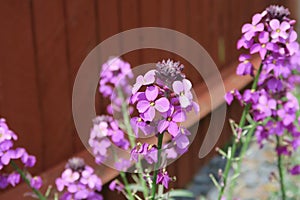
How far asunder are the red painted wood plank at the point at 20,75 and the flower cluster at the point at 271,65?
0.89 m

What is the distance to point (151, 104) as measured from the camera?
126cm

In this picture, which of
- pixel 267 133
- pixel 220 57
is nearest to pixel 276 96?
pixel 267 133

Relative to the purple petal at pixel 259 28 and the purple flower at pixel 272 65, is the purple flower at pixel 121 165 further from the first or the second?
the purple petal at pixel 259 28

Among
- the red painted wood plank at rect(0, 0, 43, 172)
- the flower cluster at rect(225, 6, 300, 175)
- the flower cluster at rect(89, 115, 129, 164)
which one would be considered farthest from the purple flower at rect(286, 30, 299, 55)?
the red painted wood plank at rect(0, 0, 43, 172)

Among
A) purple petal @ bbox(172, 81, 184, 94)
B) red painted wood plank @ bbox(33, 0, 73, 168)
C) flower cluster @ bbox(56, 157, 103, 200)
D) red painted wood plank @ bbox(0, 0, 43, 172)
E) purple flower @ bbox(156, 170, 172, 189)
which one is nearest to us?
purple petal @ bbox(172, 81, 184, 94)

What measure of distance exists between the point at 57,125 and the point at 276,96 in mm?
1006

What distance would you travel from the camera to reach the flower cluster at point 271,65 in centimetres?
172

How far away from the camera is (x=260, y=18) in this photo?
1737 mm

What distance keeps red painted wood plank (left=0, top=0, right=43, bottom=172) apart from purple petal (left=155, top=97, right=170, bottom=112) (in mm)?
1138

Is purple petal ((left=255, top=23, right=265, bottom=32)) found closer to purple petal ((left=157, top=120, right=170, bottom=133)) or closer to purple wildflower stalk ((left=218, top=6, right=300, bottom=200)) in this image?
purple wildflower stalk ((left=218, top=6, right=300, bottom=200))

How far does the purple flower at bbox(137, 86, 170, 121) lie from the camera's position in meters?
1.25

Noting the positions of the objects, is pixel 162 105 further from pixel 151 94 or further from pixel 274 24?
pixel 274 24

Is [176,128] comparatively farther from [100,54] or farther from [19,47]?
[100,54]

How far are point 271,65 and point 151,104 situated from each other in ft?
2.08
